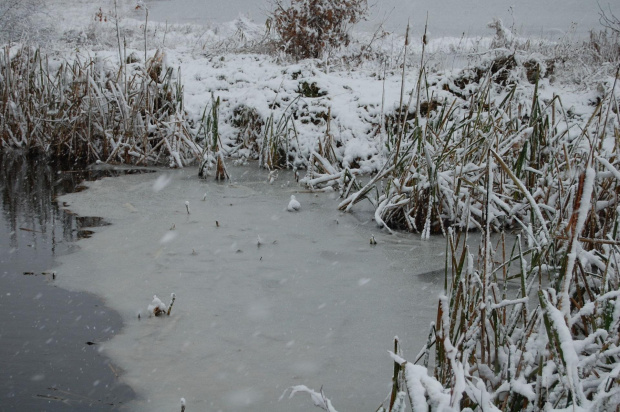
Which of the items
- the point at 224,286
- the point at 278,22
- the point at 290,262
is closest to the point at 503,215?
the point at 290,262

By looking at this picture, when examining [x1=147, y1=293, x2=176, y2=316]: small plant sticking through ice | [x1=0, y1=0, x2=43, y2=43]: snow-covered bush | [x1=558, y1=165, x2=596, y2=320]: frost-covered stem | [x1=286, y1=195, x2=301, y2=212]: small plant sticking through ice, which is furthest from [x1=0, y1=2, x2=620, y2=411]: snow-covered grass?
[x1=0, y1=0, x2=43, y2=43]: snow-covered bush

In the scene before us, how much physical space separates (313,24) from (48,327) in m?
7.74

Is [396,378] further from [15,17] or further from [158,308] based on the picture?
[15,17]

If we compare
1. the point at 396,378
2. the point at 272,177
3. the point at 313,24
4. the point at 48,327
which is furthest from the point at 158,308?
the point at 313,24

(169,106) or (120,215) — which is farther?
(169,106)

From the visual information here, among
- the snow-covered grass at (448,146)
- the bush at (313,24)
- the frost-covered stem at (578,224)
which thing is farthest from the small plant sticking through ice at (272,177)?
the frost-covered stem at (578,224)

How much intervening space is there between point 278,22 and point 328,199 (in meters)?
5.31

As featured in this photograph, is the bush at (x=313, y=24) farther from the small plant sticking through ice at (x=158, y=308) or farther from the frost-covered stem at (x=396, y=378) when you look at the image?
the frost-covered stem at (x=396, y=378)

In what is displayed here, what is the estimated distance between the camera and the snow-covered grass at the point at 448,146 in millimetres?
1623

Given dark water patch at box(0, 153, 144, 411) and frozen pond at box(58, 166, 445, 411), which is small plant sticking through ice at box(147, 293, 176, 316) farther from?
dark water patch at box(0, 153, 144, 411)

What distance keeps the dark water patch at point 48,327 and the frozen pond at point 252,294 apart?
3.8 inches

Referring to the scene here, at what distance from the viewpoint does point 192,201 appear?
5156 millimetres

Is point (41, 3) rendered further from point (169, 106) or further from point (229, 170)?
point (229, 170)

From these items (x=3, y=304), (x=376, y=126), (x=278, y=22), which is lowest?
(x=3, y=304)
